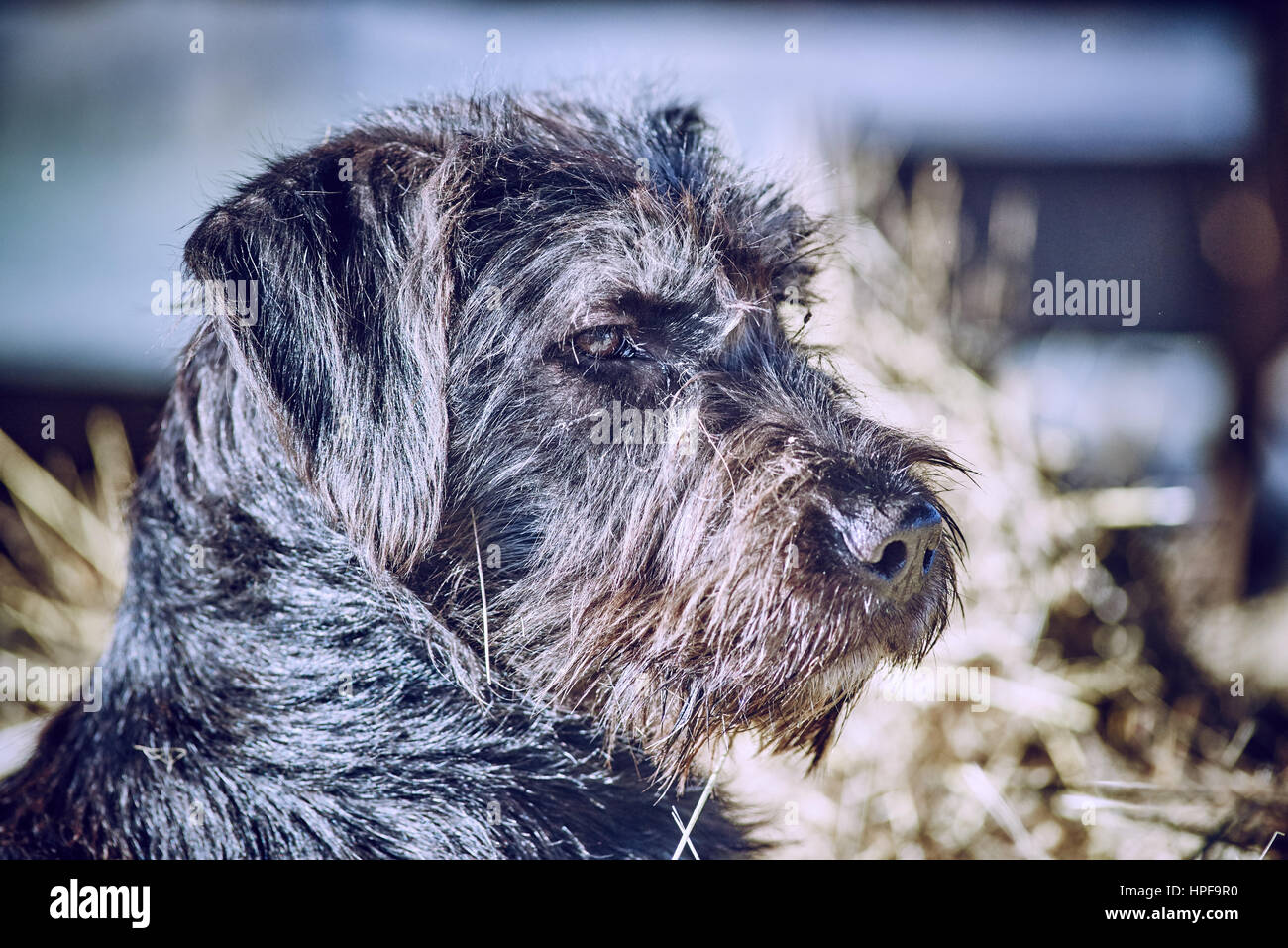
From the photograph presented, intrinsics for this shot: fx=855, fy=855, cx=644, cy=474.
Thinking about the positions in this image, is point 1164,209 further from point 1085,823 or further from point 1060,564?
point 1085,823

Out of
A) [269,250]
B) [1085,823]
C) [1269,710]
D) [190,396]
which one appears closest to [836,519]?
[269,250]

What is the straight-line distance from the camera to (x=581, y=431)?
6.25 feet

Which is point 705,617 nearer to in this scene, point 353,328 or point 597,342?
point 597,342

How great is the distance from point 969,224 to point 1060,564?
1.40 metres

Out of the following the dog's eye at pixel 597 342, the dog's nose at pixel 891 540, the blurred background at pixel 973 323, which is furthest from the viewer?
the blurred background at pixel 973 323

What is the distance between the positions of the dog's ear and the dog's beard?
363 millimetres

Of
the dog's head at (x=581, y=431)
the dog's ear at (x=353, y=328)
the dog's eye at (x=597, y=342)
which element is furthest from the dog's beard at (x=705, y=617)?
the dog's ear at (x=353, y=328)

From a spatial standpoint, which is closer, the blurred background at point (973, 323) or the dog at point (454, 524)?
the dog at point (454, 524)

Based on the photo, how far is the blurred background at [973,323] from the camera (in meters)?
2.62

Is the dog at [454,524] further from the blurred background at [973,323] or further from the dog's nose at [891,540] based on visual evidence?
the blurred background at [973,323]

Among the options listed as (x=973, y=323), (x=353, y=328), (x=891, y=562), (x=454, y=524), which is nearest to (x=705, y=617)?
(x=891, y=562)

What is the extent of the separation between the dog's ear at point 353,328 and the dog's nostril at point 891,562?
3.01 ft

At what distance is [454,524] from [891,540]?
3.10 ft

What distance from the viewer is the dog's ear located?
5.75ft
